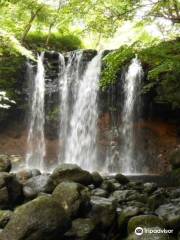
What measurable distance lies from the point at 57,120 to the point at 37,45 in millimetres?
5938

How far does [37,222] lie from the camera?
7242 millimetres

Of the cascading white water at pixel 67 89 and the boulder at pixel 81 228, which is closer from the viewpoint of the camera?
the boulder at pixel 81 228

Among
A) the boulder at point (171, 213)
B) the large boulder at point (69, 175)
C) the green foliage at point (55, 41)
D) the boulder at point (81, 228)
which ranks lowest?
the boulder at point (81, 228)

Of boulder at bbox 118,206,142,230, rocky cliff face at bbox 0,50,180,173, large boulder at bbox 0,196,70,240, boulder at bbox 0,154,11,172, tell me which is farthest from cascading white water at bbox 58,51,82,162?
large boulder at bbox 0,196,70,240

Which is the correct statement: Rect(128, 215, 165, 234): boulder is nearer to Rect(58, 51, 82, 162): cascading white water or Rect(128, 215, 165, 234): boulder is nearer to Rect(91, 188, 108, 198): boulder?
Rect(91, 188, 108, 198): boulder

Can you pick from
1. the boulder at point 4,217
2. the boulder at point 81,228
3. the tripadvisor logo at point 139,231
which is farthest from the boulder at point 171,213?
the boulder at point 4,217

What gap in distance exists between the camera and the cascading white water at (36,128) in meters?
20.6

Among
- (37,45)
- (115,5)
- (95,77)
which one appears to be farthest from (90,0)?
(37,45)

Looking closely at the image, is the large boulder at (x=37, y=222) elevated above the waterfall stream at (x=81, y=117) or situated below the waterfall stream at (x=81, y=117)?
below

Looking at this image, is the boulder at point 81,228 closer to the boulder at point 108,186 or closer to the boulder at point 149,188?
the boulder at point 108,186

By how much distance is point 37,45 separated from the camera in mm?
24188

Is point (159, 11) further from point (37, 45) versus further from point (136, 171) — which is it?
point (37, 45)

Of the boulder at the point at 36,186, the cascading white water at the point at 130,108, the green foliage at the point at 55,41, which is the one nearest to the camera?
the boulder at the point at 36,186

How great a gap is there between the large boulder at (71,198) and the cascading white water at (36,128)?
37.9 ft
